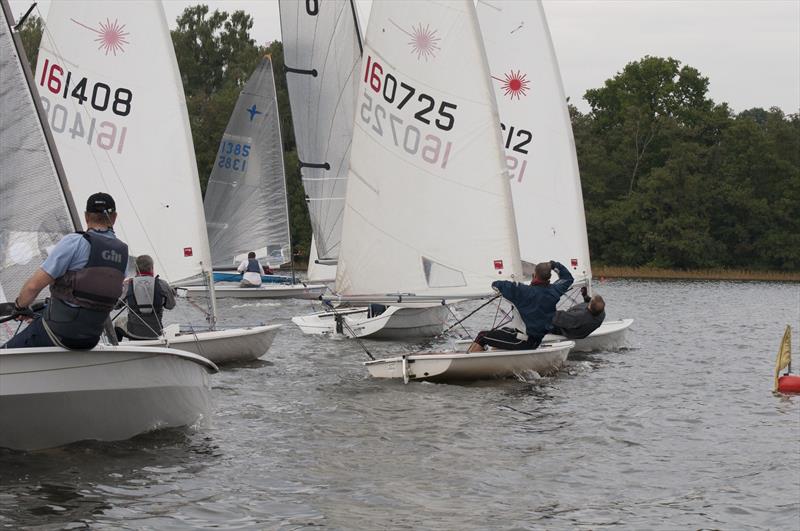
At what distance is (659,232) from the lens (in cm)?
6500

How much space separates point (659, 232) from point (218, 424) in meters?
55.8

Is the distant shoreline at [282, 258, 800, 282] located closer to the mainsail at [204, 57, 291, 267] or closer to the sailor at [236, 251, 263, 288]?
the mainsail at [204, 57, 291, 267]

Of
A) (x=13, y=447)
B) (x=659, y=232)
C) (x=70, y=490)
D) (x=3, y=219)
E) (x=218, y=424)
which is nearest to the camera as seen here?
(x=70, y=490)

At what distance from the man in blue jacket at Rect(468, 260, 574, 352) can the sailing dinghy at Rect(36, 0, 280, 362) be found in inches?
140

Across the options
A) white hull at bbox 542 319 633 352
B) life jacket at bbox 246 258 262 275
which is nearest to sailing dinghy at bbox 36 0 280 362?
white hull at bbox 542 319 633 352

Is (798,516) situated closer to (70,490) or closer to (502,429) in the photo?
(502,429)

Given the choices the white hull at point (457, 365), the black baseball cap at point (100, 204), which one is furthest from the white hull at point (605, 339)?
the black baseball cap at point (100, 204)

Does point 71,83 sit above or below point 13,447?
above

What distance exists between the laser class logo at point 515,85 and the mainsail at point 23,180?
13.5m

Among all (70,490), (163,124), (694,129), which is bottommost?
(70,490)

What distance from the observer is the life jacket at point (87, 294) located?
8.53 m

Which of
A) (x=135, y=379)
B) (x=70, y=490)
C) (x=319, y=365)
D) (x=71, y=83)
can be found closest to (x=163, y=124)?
(x=71, y=83)

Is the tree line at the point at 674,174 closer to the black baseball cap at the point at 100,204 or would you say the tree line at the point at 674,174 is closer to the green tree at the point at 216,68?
the green tree at the point at 216,68

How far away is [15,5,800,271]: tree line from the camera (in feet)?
214
